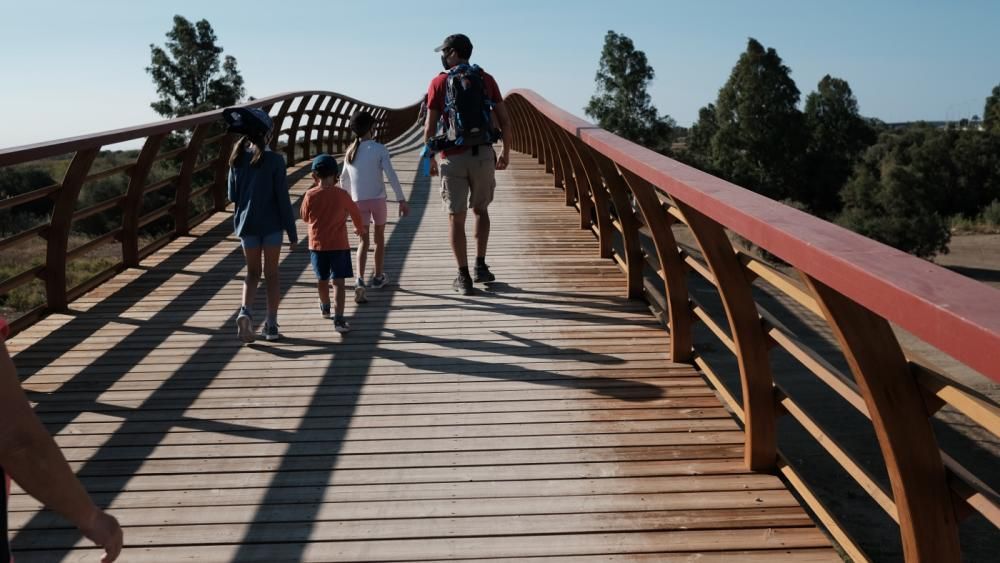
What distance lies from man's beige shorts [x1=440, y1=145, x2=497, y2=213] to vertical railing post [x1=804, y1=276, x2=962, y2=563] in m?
4.55

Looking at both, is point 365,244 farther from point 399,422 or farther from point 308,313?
point 399,422

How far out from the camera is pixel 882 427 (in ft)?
7.29

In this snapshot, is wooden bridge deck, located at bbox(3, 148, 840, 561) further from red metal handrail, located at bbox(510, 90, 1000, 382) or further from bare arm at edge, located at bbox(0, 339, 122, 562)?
bare arm at edge, located at bbox(0, 339, 122, 562)

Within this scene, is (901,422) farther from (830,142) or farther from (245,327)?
(830,142)

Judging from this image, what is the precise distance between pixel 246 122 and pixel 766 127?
2501 inches

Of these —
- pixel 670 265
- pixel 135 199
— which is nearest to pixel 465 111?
pixel 670 265

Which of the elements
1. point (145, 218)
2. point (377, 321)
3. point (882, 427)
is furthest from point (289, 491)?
point (145, 218)

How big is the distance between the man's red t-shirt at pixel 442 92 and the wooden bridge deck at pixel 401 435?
4.10 ft

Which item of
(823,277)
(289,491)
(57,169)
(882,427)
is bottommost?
(57,169)

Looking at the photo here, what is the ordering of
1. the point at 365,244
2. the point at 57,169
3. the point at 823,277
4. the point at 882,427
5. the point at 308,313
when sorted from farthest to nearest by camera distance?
the point at 57,169, the point at 365,244, the point at 308,313, the point at 882,427, the point at 823,277

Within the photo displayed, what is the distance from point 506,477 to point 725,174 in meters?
64.1

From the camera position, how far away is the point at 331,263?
19.1 feet

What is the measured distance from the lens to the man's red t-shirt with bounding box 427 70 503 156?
648cm

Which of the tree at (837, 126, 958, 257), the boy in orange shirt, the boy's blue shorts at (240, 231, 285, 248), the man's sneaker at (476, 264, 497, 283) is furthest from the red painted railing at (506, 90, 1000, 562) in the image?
the tree at (837, 126, 958, 257)
